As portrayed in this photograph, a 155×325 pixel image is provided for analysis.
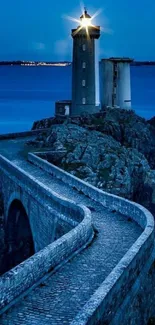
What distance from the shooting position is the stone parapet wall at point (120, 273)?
30.4ft

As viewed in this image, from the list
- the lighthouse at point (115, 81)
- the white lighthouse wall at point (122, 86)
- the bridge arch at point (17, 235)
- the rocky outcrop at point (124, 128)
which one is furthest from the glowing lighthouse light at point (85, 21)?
the bridge arch at point (17, 235)

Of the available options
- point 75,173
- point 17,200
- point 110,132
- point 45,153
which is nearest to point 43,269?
point 17,200

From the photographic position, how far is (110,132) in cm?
3700

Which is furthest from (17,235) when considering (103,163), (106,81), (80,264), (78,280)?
(106,81)

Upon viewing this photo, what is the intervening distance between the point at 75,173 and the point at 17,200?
14.9 feet

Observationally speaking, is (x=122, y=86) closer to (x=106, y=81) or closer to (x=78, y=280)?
(x=106, y=81)

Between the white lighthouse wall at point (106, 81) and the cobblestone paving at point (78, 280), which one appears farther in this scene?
the white lighthouse wall at point (106, 81)

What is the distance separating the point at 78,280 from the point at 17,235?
41.6ft

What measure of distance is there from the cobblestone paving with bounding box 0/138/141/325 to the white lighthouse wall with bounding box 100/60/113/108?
99.3 feet

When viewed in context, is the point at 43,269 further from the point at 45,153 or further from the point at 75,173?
the point at 45,153

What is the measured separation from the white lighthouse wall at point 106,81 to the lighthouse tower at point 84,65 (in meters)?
3.03

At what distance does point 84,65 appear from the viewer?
42656mm

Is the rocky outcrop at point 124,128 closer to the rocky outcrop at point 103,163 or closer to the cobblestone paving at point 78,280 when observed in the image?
the rocky outcrop at point 103,163

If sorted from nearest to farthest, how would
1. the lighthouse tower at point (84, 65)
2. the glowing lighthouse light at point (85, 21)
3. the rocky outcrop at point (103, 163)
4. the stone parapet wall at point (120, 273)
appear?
the stone parapet wall at point (120, 273)
the rocky outcrop at point (103, 163)
the lighthouse tower at point (84, 65)
the glowing lighthouse light at point (85, 21)
